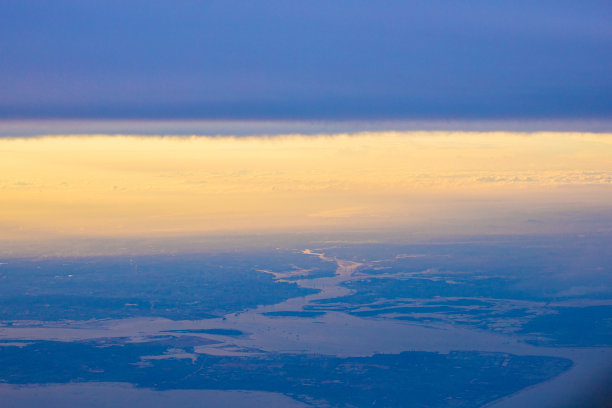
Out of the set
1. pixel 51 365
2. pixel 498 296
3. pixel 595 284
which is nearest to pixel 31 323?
pixel 51 365

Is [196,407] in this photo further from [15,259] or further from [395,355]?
[15,259]

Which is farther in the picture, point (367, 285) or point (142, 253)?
point (142, 253)

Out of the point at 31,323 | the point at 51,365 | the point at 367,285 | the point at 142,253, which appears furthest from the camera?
the point at 142,253

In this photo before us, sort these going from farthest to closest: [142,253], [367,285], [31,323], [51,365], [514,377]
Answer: [142,253], [367,285], [31,323], [51,365], [514,377]

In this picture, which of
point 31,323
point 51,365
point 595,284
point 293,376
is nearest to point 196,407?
point 293,376

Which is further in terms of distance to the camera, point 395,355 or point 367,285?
point 367,285

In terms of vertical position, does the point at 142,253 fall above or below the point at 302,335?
above

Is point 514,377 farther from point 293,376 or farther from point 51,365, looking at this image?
point 51,365

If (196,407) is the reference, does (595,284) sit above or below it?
above

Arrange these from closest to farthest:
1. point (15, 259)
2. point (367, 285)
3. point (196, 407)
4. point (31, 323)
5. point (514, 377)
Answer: point (196, 407)
point (514, 377)
point (31, 323)
point (367, 285)
point (15, 259)
